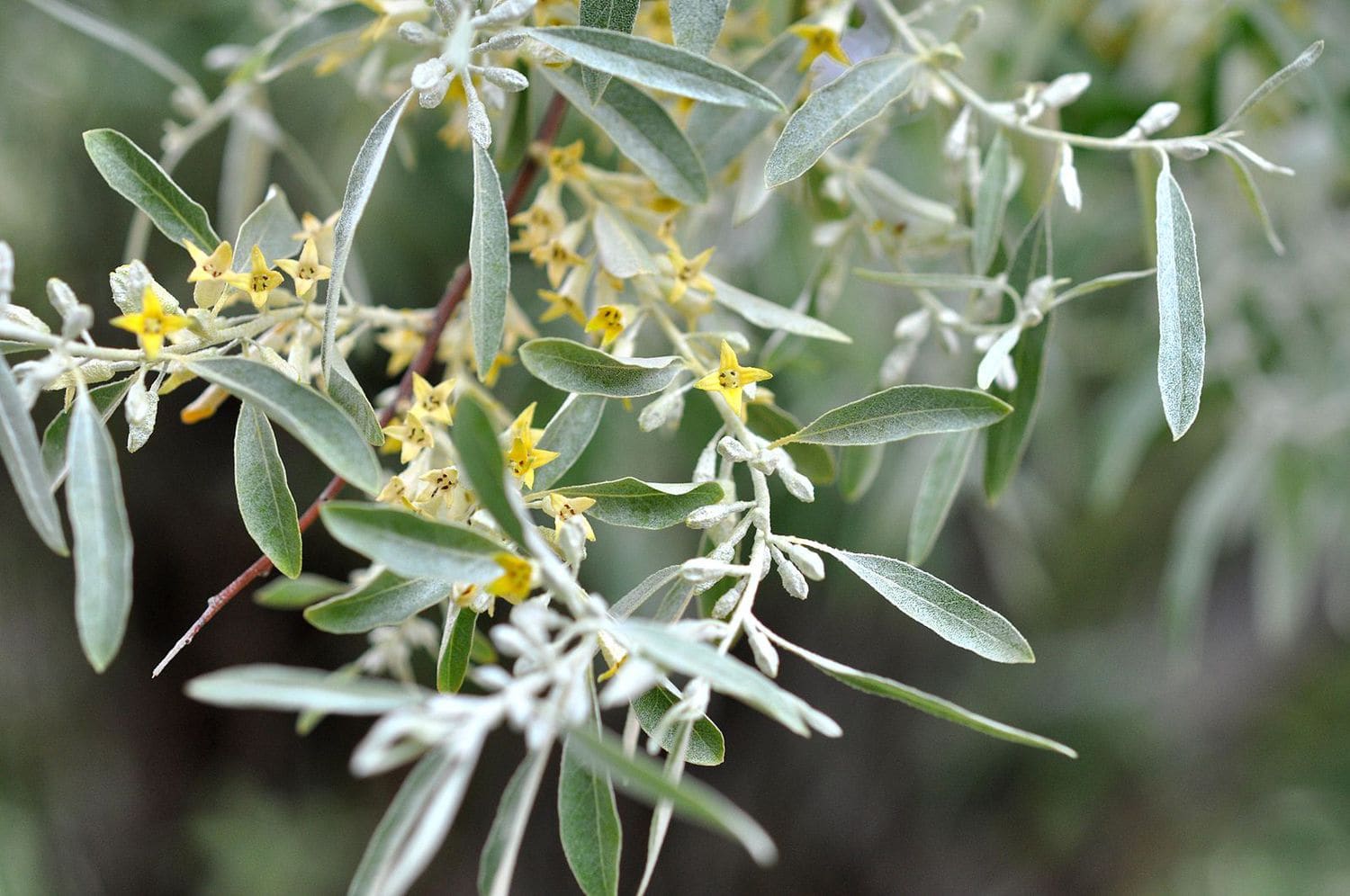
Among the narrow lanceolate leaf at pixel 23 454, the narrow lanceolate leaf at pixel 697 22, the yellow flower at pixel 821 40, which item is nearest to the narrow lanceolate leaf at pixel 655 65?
the narrow lanceolate leaf at pixel 697 22

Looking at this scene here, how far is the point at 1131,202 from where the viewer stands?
1.05 metres

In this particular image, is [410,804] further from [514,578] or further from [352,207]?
[352,207]

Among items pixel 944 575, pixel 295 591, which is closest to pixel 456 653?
pixel 295 591

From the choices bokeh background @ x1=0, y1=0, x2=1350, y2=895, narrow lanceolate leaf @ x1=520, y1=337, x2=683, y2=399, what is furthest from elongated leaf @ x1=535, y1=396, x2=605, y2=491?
bokeh background @ x1=0, y1=0, x2=1350, y2=895

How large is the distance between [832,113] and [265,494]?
308 millimetres

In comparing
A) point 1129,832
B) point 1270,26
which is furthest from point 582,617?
point 1129,832

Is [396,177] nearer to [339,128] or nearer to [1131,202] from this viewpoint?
[339,128]

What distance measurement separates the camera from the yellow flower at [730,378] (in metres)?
0.45

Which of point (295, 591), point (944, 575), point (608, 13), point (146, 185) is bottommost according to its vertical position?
point (944, 575)

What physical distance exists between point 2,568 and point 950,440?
5.21ft

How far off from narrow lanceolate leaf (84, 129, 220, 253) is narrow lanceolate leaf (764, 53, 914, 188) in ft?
0.83

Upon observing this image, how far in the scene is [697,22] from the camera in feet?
1.51

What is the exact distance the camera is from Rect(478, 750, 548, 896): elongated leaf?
336 millimetres

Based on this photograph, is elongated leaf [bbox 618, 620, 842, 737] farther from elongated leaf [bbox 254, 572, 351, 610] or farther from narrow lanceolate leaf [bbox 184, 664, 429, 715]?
elongated leaf [bbox 254, 572, 351, 610]
